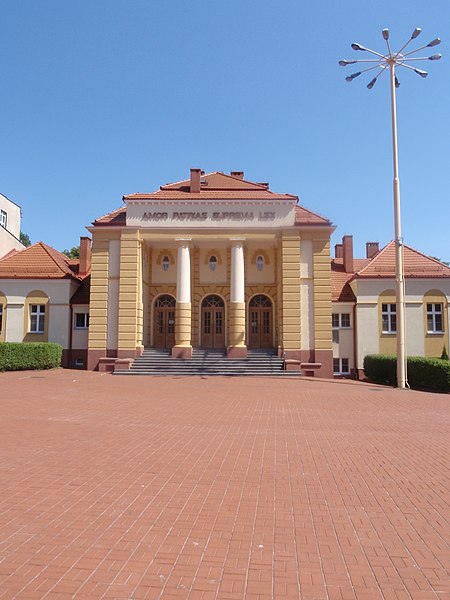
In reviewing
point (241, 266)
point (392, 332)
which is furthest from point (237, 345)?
point (392, 332)

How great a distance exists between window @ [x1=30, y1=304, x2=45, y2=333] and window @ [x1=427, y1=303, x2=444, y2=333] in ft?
73.9

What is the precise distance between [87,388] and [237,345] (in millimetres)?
10088

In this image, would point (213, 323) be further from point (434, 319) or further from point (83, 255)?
point (434, 319)

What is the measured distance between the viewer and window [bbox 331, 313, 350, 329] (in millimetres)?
29125

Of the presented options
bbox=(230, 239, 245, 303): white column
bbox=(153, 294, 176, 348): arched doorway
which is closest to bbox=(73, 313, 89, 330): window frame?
bbox=(153, 294, 176, 348): arched doorway

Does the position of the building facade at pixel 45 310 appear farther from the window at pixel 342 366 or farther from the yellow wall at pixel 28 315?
the window at pixel 342 366

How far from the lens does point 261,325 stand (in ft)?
96.0

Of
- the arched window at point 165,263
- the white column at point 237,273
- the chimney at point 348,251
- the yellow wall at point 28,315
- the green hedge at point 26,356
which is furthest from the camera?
the chimney at point 348,251

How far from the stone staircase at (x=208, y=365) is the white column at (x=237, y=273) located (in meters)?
3.19

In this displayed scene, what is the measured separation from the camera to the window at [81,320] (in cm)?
2880

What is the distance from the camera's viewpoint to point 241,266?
26812 millimetres

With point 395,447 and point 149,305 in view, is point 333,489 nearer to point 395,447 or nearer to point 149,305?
point 395,447

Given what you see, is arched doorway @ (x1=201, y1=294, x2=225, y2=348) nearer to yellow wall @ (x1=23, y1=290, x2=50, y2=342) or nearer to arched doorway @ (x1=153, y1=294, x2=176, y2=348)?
arched doorway @ (x1=153, y1=294, x2=176, y2=348)

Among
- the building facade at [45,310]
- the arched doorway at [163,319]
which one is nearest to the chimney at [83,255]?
the building facade at [45,310]
